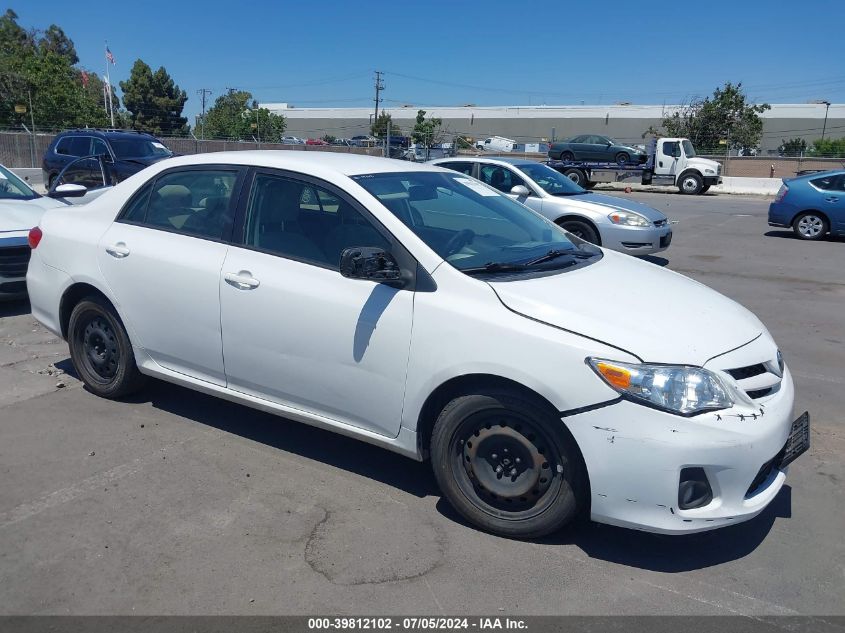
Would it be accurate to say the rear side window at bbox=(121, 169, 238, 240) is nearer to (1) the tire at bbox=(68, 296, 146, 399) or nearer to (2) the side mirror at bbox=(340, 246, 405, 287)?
(1) the tire at bbox=(68, 296, 146, 399)

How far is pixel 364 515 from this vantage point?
3.76 m

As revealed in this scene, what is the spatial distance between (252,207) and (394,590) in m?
2.35

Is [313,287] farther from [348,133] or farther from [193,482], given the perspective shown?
[348,133]

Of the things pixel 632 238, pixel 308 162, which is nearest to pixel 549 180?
pixel 632 238

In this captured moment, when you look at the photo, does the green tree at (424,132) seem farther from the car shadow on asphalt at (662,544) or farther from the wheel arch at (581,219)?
the car shadow on asphalt at (662,544)

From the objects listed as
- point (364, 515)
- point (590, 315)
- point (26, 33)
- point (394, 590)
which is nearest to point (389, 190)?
point (590, 315)

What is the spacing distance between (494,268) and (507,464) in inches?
39.3

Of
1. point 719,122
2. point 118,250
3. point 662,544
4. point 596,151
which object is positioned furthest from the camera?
point 719,122

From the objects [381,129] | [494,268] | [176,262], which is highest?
[381,129]

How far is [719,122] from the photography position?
4978 centimetres

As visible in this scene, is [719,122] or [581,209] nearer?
[581,209]

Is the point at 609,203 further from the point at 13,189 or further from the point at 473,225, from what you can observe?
the point at 13,189

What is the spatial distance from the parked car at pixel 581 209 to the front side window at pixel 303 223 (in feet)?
21.0

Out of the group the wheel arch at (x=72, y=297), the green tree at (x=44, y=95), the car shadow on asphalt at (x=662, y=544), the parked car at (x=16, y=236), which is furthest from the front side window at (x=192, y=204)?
the green tree at (x=44, y=95)
